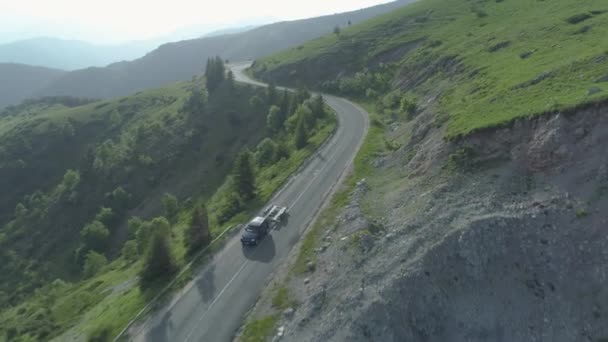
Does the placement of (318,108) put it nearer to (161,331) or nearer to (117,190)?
(117,190)

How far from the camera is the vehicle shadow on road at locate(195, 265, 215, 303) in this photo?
3031 cm

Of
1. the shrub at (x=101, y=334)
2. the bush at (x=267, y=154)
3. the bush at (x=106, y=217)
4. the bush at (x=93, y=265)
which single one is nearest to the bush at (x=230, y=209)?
the shrub at (x=101, y=334)

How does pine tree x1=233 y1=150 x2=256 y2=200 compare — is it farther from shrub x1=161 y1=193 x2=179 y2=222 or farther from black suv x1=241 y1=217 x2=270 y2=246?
shrub x1=161 y1=193 x2=179 y2=222

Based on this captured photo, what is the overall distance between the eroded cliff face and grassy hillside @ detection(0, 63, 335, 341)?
18539 mm

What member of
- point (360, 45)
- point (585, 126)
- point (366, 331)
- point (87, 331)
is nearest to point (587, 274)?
point (585, 126)

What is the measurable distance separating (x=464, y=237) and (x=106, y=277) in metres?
51.5

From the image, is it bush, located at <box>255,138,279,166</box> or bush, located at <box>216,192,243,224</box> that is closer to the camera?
bush, located at <box>216,192,243,224</box>

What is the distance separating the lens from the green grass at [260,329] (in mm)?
24531

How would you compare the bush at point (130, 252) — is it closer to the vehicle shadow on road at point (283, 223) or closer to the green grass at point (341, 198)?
the vehicle shadow on road at point (283, 223)

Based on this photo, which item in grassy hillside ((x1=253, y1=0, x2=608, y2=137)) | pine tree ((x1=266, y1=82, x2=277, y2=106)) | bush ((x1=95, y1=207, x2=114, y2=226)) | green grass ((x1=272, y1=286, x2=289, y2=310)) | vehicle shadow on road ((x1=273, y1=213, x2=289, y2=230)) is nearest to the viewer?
green grass ((x1=272, y1=286, x2=289, y2=310))

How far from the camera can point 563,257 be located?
22781 millimetres

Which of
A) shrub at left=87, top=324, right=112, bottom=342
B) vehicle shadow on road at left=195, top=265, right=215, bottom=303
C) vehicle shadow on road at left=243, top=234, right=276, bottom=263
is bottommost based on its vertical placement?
shrub at left=87, top=324, right=112, bottom=342

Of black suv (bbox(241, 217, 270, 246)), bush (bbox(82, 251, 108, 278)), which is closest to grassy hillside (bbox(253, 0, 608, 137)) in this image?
black suv (bbox(241, 217, 270, 246))

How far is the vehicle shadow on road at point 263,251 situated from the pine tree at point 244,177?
1252cm
